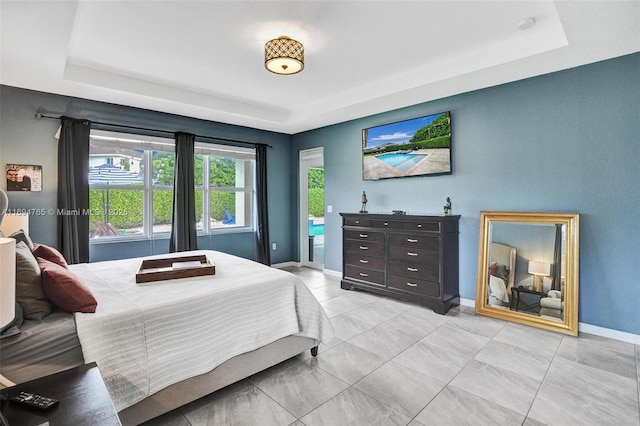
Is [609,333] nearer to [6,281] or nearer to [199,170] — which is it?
[6,281]

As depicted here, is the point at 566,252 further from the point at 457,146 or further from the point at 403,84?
the point at 403,84

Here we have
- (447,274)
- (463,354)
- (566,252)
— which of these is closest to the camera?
(463,354)

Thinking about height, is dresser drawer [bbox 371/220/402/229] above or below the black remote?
above

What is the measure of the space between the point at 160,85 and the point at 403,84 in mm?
2799

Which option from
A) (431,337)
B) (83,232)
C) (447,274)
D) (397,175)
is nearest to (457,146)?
(397,175)

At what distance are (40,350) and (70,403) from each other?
62 centimetres

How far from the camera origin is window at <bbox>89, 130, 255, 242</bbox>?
13.3ft

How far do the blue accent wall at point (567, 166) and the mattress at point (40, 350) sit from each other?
367 cm

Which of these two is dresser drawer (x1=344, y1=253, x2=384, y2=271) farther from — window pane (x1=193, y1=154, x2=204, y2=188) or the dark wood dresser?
window pane (x1=193, y1=154, x2=204, y2=188)

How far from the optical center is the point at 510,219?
341cm

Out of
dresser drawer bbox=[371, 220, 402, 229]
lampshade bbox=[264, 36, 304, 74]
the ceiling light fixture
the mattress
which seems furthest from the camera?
dresser drawer bbox=[371, 220, 402, 229]

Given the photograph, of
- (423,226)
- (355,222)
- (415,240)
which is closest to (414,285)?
(415,240)

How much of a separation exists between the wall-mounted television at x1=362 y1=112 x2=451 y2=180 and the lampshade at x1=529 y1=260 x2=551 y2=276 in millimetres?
1343

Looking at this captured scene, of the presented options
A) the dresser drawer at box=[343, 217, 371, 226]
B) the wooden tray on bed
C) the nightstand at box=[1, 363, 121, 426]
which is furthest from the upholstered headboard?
the nightstand at box=[1, 363, 121, 426]
